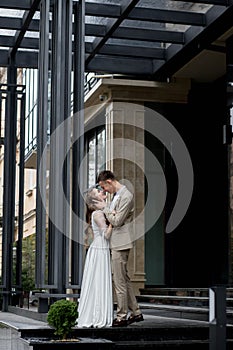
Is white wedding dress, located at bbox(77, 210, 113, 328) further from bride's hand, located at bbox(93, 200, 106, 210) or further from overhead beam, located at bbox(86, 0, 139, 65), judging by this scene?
overhead beam, located at bbox(86, 0, 139, 65)

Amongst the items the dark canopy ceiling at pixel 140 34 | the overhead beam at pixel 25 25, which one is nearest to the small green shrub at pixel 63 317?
the overhead beam at pixel 25 25

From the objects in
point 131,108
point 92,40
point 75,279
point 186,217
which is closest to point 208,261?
point 186,217

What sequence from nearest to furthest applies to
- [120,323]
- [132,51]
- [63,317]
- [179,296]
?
[63,317] < [120,323] < [179,296] < [132,51]

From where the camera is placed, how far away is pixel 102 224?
1171cm

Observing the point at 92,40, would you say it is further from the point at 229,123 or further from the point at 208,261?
the point at 208,261

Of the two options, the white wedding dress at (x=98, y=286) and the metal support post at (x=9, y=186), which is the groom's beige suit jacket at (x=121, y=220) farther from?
the metal support post at (x=9, y=186)

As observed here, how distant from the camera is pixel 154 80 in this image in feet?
66.4

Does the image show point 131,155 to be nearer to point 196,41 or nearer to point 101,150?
point 101,150

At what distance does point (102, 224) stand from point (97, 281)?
0.80 metres

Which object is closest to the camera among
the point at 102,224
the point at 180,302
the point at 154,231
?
the point at 102,224

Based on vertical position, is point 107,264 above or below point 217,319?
above

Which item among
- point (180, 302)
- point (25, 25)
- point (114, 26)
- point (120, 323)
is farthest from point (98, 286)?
point (25, 25)

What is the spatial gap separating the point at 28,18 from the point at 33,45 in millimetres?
2283

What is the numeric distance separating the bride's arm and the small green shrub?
64.9 inches
